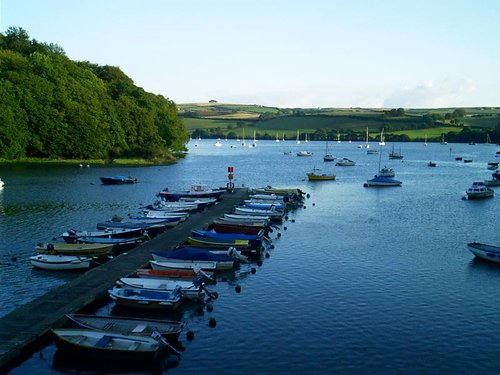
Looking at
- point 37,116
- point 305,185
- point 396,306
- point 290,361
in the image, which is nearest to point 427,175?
point 305,185

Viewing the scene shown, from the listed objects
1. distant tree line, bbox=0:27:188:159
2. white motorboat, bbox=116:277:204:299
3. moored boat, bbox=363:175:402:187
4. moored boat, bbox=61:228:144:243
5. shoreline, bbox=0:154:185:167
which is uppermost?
distant tree line, bbox=0:27:188:159

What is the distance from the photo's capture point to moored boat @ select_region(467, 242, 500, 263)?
3704 cm

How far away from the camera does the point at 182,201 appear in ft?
202

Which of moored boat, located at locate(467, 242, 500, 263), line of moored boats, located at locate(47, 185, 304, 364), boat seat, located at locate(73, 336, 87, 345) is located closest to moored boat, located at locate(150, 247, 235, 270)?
line of moored boats, located at locate(47, 185, 304, 364)

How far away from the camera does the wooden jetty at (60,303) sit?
21797 mm

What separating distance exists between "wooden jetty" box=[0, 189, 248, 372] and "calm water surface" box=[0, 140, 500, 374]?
0.75m

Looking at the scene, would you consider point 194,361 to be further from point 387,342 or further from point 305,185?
point 305,185

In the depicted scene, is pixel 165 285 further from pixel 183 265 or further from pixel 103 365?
pixel 103 365

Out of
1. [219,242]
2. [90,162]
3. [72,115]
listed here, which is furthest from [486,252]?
[72,115]

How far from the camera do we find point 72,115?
10250cm

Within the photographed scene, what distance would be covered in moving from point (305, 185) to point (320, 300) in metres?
55.7

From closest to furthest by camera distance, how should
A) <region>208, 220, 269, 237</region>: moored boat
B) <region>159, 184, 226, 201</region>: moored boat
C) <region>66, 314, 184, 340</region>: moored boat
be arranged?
<region>66, 314, 184, 340</region>: moored boat, <region>208, 220, 269, 237</region>: moored boat, <region>159, 184, 226, 201</region>: moored boat

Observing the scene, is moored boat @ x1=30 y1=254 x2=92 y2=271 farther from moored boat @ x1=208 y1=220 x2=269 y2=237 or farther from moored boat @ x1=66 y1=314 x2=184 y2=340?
moored boat @ x1=208 y1=220 x2=269 y2=237

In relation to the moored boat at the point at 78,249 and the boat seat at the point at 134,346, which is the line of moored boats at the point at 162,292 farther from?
the moored boat at the point at 78,249
